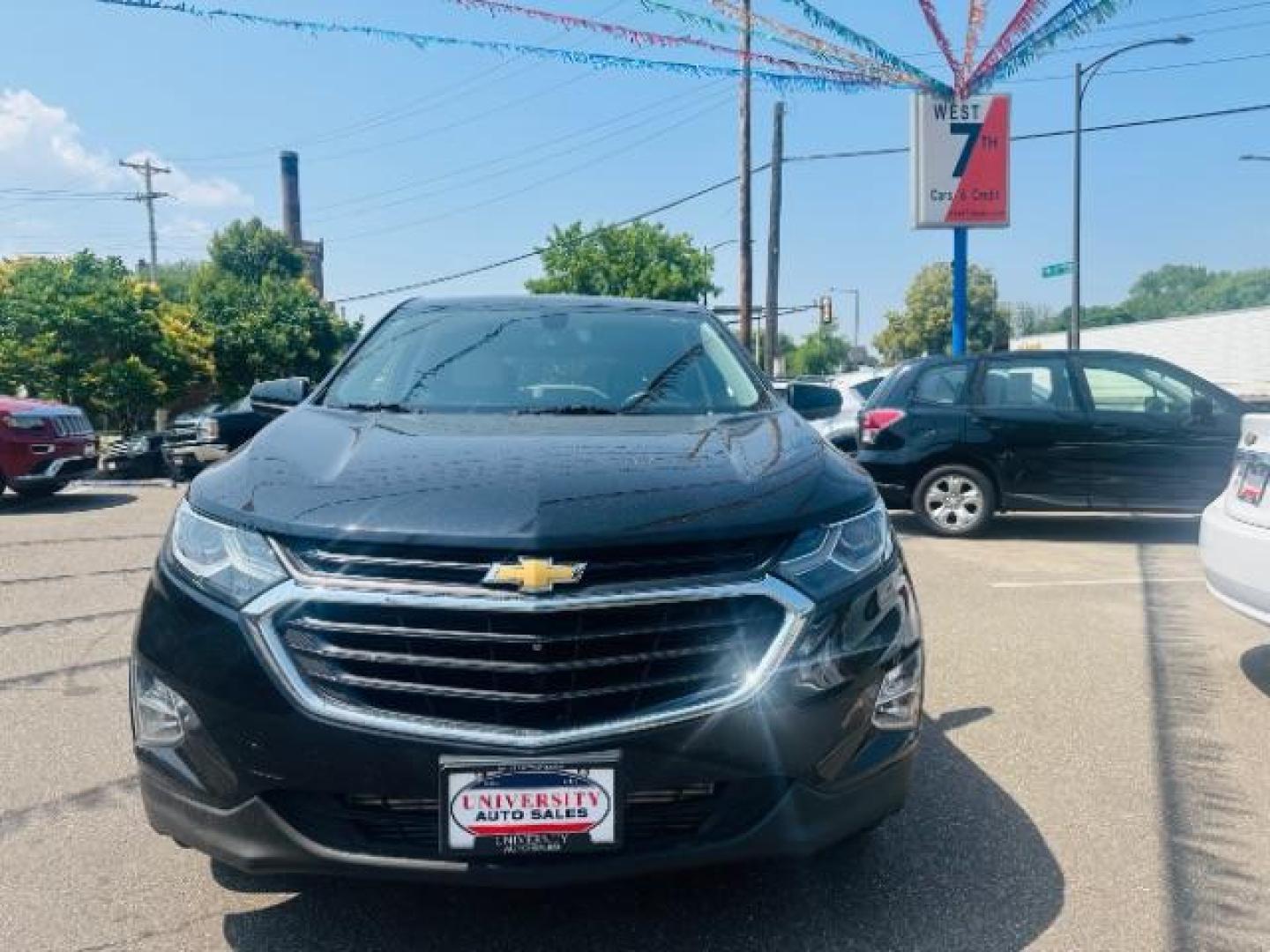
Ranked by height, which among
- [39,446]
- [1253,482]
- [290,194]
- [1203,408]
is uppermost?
[290,194]

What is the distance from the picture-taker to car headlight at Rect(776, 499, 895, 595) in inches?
88.0

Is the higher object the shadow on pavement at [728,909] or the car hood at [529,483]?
the car hood at [529,483]

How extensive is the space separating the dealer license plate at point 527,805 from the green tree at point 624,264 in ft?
137

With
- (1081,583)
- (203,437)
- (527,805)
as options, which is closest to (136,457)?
(203,437)

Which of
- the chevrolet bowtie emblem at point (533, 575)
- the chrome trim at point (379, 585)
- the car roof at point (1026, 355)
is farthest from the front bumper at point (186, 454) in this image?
the chevrolet bowtie emblem at point (533, 575)

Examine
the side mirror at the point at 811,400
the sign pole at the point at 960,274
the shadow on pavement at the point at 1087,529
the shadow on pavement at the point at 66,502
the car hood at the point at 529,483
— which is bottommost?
the shadow on pavement at the point at 1087,529

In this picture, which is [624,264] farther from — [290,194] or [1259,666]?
[1259,666]

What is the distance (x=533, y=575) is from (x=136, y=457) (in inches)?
563

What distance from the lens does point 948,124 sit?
13359mm

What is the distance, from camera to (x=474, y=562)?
2.12m

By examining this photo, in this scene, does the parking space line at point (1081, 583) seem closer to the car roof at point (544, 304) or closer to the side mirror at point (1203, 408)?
the side mirror at point (1203, 408)

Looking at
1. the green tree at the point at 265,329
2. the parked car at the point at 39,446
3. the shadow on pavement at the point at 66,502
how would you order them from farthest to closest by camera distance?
the green tree at the point at 265,329 < the shadow on pavement at the point at 66,502 < the parked car at the point at 39,446

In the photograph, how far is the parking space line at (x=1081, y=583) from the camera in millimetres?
6680


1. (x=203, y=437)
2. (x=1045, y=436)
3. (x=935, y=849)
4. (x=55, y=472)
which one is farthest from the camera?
(x=203, y=437)
